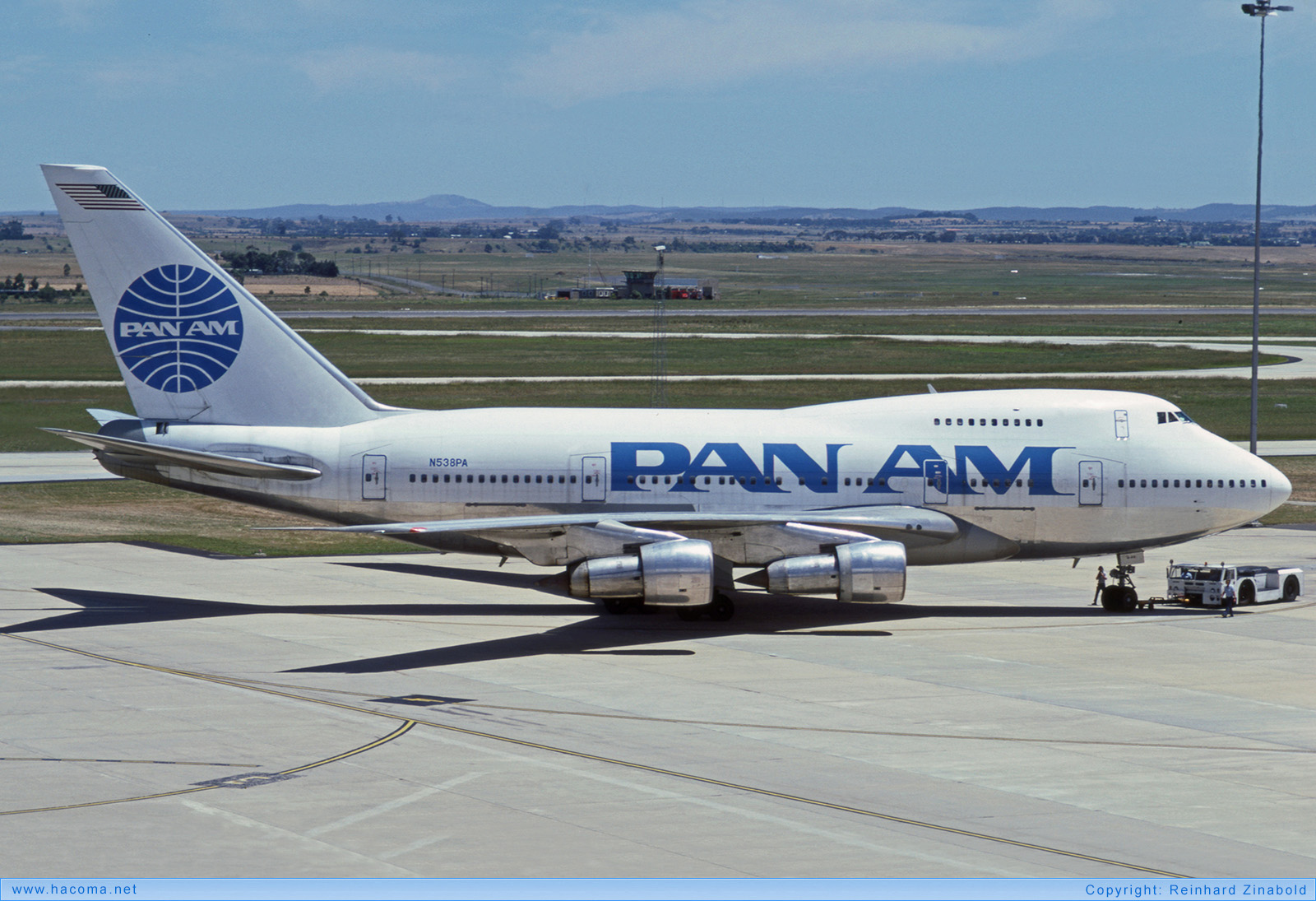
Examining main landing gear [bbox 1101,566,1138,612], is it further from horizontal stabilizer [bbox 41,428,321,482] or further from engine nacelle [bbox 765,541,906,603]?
horizontal stabilizer [bbox 41,428,321,482]

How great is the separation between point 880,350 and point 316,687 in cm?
9771

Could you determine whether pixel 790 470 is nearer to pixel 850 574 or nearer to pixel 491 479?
pixel 850 574

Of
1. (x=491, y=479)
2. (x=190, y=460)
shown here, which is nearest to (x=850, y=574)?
(x=491, y=479)

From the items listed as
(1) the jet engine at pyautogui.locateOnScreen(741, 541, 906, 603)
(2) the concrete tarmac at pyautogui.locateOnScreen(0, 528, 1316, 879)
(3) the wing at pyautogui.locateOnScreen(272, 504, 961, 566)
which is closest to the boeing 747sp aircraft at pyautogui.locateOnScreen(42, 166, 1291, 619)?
(3) the wing at pyautogui.locateOnScreen(272, 504, 961, 566)

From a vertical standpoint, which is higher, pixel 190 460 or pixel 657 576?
pixel 190 460

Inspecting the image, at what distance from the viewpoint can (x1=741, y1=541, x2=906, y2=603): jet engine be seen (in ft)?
120

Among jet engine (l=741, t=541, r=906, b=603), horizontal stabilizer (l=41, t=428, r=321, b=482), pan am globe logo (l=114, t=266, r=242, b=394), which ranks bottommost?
jet engine (l=741, t=541, r=906, b=603)

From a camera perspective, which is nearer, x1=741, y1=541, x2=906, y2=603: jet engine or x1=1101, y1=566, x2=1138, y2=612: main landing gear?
x1=741, y1=541, x2=906, y2=603: jet engine

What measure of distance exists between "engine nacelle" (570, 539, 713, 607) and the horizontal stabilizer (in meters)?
8.22

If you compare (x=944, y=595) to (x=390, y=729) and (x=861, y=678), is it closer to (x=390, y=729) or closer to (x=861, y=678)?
(x=861, y=678)

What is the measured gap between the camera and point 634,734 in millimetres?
27281

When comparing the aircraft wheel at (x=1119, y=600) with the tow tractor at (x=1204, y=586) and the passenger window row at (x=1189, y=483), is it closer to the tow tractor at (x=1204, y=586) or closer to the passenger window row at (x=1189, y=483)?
the tow tractor at (x=1204, y=586)

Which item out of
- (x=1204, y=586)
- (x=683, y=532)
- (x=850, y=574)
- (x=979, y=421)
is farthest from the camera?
(x=1204, y=586)

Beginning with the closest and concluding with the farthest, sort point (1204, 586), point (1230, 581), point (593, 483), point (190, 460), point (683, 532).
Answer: point (683, 532)
point (190, 460)
point (593, 483)
point (1230, 581)
point (1204, 586)
